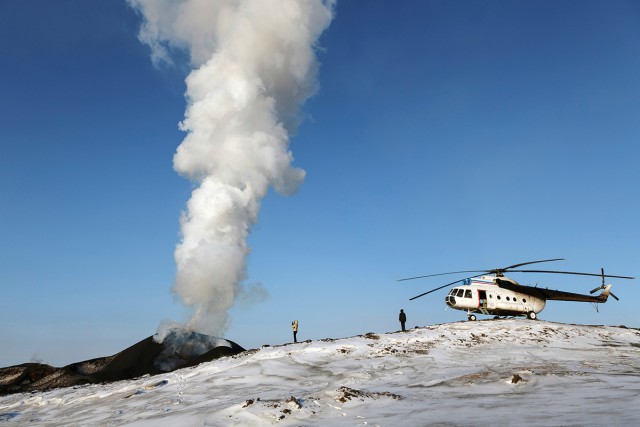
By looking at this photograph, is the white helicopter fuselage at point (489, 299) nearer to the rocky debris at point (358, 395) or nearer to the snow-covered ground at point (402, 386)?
the snow-covered ground at point (402, 386)

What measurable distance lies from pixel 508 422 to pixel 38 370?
3939 centimetres

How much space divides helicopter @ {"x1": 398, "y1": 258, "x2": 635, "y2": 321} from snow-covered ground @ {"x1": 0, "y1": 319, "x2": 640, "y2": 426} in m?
2.61

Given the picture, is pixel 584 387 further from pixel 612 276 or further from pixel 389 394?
pixel 612 276

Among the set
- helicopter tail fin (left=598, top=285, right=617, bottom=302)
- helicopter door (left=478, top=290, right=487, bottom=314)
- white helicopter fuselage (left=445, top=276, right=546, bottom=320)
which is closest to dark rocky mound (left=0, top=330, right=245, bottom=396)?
white helicopter fuselage (left=445, top=276, right=546, bottom=320)

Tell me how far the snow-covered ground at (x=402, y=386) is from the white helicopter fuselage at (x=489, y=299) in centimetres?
258

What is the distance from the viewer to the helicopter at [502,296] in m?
31.1

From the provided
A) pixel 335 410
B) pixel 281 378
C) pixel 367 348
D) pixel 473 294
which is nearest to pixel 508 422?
pixel 335 410

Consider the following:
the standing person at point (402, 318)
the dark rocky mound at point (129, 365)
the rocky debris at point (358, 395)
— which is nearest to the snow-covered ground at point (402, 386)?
the rocky debris at point (358, 395)

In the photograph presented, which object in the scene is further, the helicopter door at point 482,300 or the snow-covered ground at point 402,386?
the helicopter door at point 482,300

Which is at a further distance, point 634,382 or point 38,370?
point 38,370

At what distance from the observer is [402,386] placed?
14398 millimetres

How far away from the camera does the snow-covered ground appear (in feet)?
32.9

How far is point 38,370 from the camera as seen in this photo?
123 ft

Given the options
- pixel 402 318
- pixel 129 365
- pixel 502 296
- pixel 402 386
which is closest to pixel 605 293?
pixel 502 296
